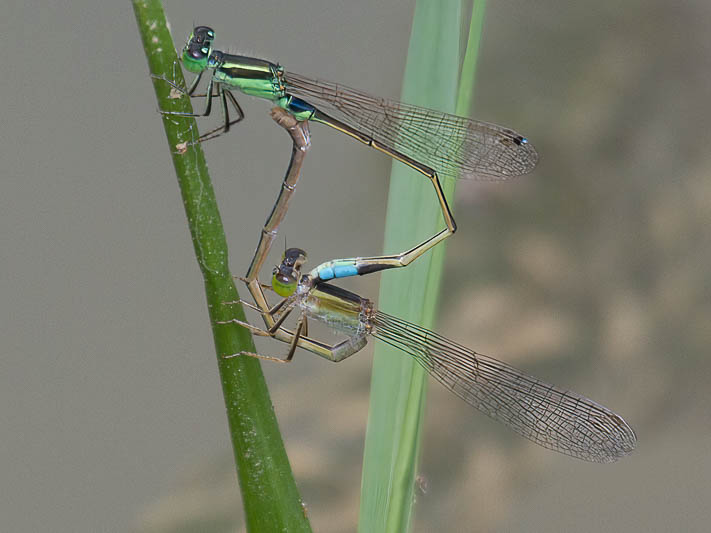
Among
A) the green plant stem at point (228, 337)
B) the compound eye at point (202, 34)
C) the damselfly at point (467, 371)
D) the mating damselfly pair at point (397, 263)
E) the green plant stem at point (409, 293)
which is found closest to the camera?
the green plant stem at point (228, 337)

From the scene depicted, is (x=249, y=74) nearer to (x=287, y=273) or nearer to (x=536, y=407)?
(x=287, y=273)

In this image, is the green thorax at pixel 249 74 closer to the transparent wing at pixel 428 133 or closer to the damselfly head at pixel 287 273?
the transparent wing at pixel 428 133

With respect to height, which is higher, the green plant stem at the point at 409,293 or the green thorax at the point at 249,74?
the green thorax at the point at 249,74

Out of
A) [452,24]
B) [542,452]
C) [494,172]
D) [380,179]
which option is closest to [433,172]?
[452,24]

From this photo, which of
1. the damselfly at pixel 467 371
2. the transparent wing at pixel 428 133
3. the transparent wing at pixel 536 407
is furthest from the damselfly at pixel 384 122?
the transparent wing at pixel 536 407

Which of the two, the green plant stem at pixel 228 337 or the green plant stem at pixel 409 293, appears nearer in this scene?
the green plant stem at pixel 228 337

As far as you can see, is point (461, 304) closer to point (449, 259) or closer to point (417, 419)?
point (449, 259)
